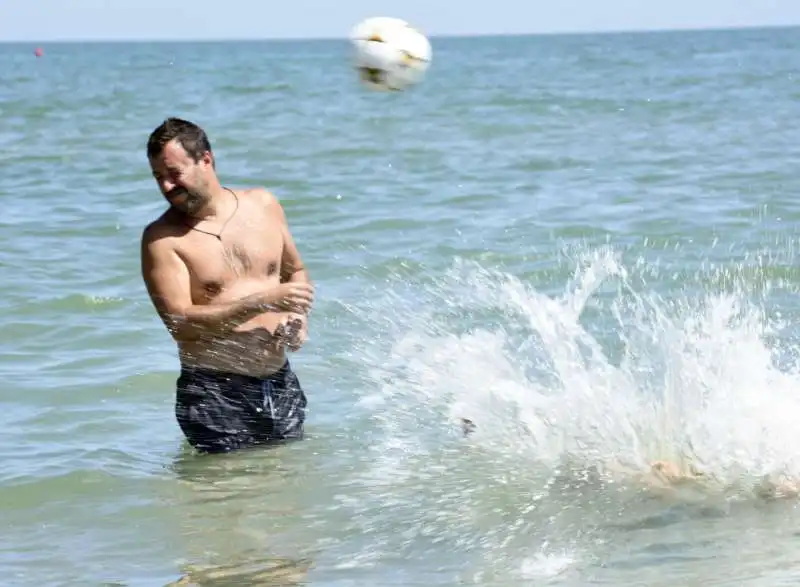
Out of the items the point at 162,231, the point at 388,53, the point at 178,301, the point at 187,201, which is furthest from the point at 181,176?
the point at 388,53

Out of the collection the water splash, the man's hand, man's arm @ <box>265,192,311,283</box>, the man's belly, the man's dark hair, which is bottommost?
the water splash

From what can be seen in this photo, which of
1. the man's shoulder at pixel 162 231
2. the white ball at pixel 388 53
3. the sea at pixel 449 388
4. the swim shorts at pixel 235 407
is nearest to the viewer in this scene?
the sea at pixel 449 388

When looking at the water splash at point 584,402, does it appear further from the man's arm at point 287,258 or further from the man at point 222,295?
the man's arm at point 287,258

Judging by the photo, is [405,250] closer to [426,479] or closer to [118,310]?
[118,310]

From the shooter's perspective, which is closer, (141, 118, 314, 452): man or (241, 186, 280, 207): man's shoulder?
(141, 118, 314, 452): man

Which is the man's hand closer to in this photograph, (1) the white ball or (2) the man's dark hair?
(2) the man's dark hair

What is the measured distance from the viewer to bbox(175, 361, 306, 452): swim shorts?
5579 mm

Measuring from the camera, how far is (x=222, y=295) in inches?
215

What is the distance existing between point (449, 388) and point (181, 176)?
178cm

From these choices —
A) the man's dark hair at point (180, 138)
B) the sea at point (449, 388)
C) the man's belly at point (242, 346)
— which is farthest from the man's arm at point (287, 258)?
the sea at point (449, 388)

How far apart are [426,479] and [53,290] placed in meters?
4.67

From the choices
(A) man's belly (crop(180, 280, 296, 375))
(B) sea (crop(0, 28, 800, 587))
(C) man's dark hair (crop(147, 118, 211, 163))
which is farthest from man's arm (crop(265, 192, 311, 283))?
(B) sea (crop(0, 28, 800, 587))

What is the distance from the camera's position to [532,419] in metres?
5.89

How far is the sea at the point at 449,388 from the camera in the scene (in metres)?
4.88
